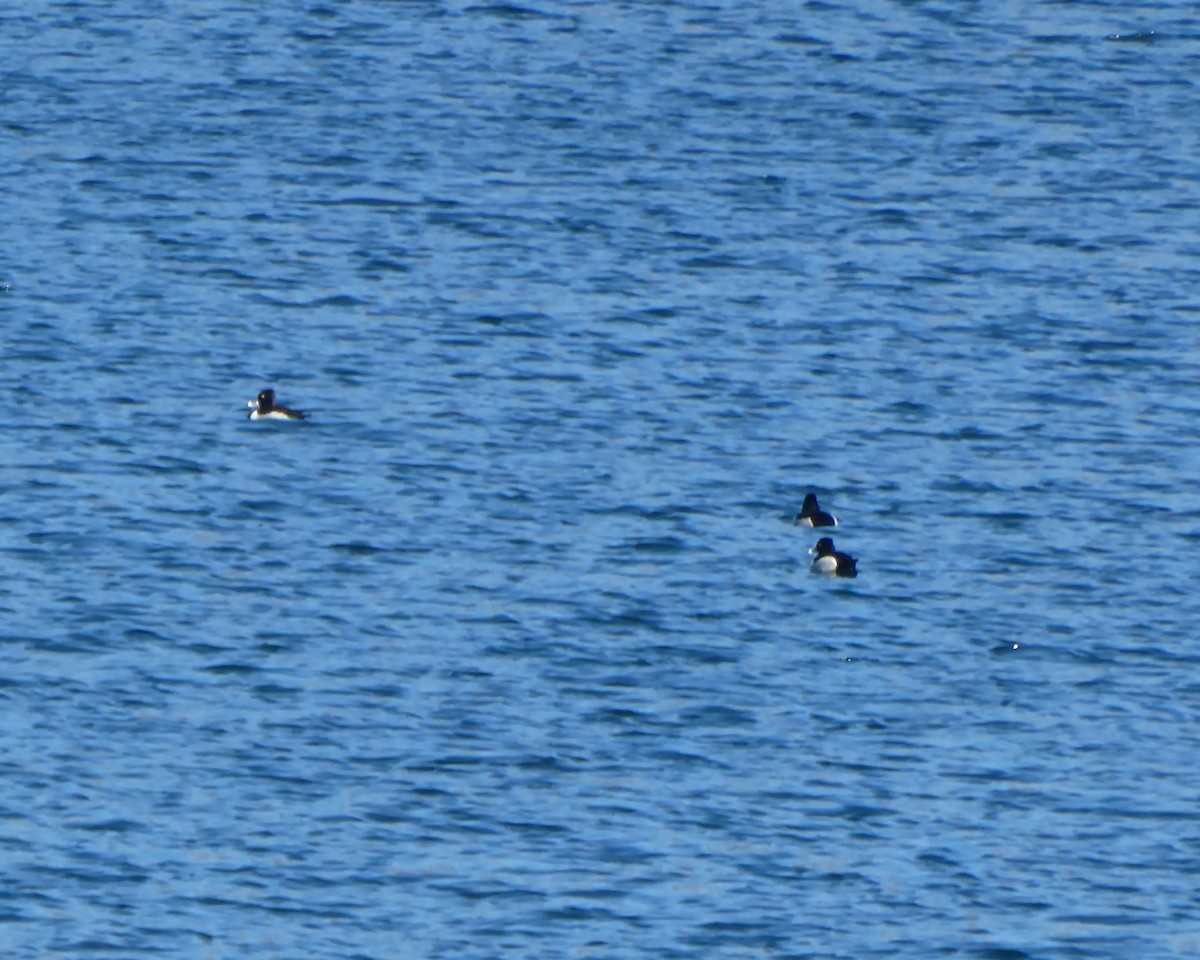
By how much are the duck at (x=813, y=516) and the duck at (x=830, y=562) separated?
922 millimetres

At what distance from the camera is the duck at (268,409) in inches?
1521

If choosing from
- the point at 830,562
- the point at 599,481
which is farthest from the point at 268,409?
the point at 830,562

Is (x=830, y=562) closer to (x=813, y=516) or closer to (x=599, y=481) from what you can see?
(x=813, y=516)

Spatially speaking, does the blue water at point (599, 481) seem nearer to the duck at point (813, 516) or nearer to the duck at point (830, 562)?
the duck at point (830, 562)

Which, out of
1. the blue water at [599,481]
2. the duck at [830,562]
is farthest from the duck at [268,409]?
the duck at [830,562]

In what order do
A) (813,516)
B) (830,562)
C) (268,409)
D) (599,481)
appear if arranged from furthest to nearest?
(268,409) < (599,481) < (813,516) < (830,562)

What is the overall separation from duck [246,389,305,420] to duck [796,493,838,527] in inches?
271

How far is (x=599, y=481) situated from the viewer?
37.1 metres

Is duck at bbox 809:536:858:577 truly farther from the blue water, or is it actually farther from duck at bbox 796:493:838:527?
duck at bbox 796:493:838:527

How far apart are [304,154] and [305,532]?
684 inches

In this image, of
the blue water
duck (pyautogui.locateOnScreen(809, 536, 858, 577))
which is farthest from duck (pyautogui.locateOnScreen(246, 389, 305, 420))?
duck (pyautogui.locateOnScreen(809, 536, 858, 577))

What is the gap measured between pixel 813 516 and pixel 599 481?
2983 mm

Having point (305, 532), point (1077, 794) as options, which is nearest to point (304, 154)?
point (305, 532)

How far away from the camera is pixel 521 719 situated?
29.8 metres
